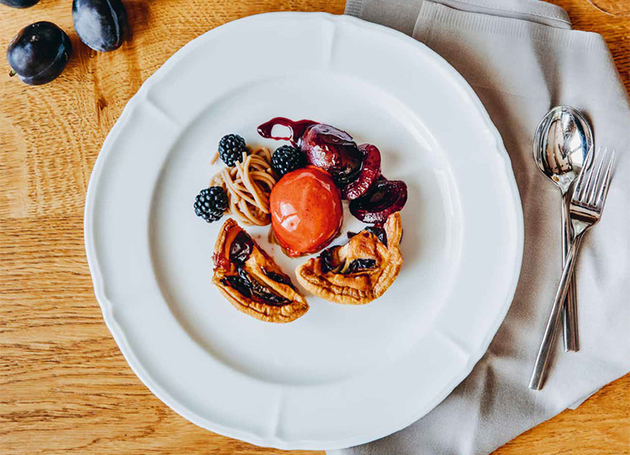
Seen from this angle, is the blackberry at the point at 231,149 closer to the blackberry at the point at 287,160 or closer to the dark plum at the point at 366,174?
the blackberry at the point at 287,160

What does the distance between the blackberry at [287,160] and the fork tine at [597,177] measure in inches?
43.5

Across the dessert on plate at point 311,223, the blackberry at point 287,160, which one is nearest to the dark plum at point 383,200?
the dessert on plate at point 311,223

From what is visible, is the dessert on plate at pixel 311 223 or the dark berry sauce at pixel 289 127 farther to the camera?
the dark berry sauce at pixel 289 127

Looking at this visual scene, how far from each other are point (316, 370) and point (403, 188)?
2.54 ft

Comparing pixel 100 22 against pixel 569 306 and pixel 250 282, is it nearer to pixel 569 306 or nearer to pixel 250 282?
pixel 250 282

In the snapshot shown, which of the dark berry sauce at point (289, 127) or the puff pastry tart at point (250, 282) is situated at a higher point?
the dark berry sauce at point (289, 127)

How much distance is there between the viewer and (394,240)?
70.7 inches

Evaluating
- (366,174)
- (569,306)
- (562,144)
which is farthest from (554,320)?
(366,174)

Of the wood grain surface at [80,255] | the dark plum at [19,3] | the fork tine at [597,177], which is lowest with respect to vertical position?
the wood grain surface at [80,255]

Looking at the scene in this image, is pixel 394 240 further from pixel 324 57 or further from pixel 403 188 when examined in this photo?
pixel 324 57

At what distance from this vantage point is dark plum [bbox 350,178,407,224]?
1843 millimetres

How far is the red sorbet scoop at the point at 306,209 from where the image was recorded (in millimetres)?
1789

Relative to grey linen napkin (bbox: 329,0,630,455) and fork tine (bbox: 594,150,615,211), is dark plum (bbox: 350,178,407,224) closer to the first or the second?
grey linen napkin (bbox: 329,0,630,455)

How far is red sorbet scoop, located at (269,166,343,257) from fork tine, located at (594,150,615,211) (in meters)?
0.99
